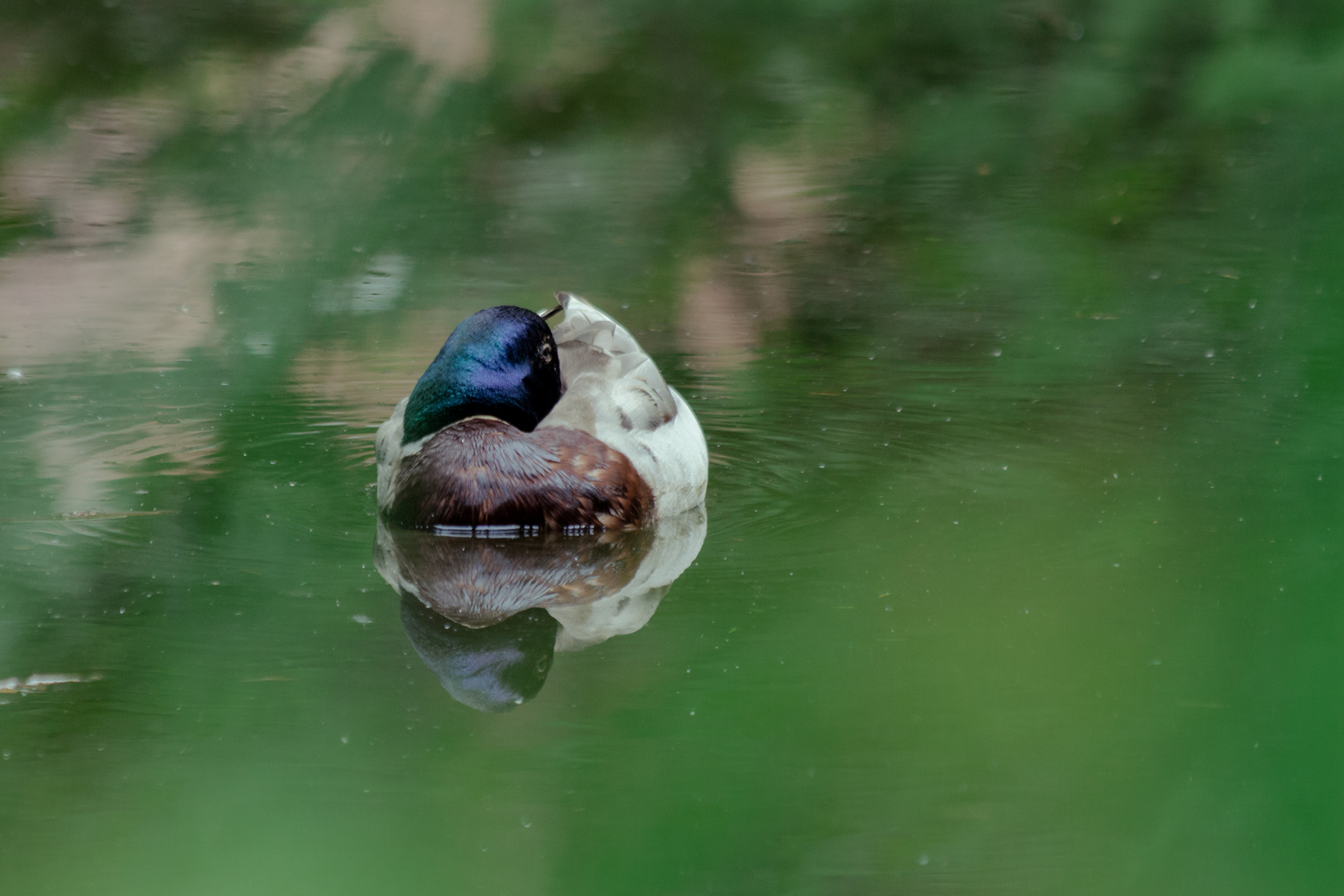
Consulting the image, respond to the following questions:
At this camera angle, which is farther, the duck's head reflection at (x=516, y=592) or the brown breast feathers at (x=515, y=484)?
the brown breast feathers at (x=515, y=484)

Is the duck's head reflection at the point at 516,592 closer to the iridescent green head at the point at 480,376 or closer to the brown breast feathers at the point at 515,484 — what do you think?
the brown breast feathers at the point at 515,484

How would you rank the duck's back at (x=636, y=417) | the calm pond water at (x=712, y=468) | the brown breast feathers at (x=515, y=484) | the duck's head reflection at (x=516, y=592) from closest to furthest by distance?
the calm pond water at (x=712, y=468) < the duck's head reflection at (x=516, y=592) < the brown breast feathers at (x=515, y=484) < the duck's back at (x=636, y=417)

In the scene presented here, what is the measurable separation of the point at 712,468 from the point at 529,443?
799mm

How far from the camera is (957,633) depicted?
3697 millimetres

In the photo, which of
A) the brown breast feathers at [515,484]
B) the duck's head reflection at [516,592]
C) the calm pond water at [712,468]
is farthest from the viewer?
the brown breast feathers at [515,484]

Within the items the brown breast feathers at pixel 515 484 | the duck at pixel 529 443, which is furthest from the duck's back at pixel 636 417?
the brown breast feathers at pixel 515 484

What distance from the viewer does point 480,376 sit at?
14.6 ft

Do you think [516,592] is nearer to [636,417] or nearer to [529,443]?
[529,443]

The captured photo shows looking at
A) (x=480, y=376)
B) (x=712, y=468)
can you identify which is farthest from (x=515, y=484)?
(x=712, y=468)

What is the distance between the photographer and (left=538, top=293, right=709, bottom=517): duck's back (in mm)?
4445

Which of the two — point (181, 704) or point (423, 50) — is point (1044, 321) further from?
point (423, 50)

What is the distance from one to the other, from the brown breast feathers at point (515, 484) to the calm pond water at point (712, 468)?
0.32ft

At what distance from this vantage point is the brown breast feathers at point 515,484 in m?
4.27

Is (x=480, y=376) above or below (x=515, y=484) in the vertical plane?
above
